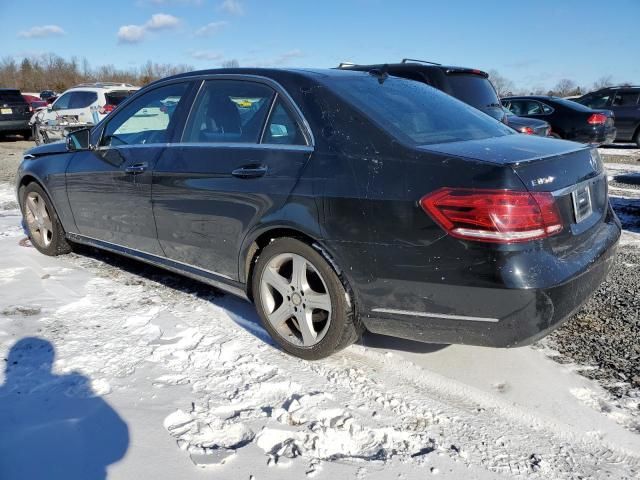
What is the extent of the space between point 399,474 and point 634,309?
91.4 inches

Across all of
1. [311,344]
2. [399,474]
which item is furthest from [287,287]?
[399,474]

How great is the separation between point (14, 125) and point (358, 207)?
18.4 m

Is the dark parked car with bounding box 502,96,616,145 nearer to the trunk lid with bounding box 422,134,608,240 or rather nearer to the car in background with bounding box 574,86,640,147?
the car in background with bounding box 574,86,640,147

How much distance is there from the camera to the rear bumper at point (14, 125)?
17.2 meters

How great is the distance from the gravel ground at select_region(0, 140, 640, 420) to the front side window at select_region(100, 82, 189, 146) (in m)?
2.88

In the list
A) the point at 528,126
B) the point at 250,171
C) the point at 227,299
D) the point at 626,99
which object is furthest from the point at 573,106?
the point at 250,171

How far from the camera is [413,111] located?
303cm

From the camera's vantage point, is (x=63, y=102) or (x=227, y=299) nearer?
(x=227, y=299)

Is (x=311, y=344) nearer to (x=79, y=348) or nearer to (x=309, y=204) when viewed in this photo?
(x=309, y=204)

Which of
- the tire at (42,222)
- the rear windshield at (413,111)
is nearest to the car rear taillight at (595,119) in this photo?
the rear windshield at (413,111)

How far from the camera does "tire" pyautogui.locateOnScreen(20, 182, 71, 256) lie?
16.1 feet

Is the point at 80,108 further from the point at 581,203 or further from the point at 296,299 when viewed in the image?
the point at 581,203

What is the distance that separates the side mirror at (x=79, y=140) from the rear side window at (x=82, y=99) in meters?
9.42

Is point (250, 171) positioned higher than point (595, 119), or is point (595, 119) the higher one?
point (595, 119)
